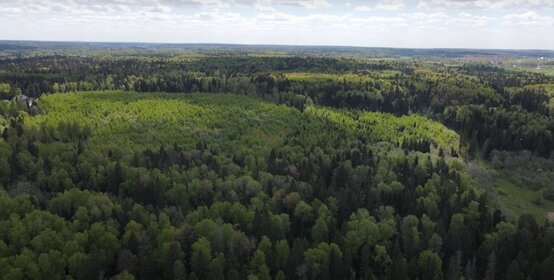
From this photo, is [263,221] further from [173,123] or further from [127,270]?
[173,123]

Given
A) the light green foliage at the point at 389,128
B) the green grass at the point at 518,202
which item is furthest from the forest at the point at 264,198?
the light green foliage at the point at 389,128

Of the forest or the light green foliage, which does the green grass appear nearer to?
the forest

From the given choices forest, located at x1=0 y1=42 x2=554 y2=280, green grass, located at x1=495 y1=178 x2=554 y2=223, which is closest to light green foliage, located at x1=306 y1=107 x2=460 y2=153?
forest, located at x1=0 y1=42 x2=554 y2=280

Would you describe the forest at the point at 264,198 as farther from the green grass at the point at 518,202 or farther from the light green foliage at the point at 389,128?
the light green foliage at the point at 389,128

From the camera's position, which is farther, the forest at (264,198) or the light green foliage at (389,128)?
the light green foliage at (389,128)

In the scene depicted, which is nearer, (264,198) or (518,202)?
(264,198)

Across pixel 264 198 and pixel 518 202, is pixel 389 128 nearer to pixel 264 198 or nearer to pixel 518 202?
pixel 518 202

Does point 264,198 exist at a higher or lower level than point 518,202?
higher

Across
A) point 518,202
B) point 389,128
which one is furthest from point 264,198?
point 389,128

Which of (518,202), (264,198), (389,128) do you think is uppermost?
(389,128)

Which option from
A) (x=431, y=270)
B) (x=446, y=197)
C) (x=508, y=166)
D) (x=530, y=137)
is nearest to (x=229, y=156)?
(x=446, y=197)
